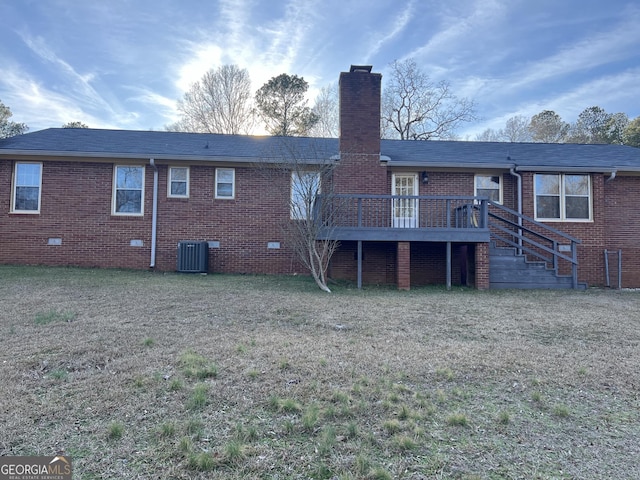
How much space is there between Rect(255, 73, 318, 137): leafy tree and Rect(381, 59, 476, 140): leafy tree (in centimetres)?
618

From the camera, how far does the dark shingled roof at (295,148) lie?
35.9ft

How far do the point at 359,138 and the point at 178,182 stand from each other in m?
5.56

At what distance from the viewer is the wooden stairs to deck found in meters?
9.62

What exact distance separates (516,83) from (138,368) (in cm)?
2051

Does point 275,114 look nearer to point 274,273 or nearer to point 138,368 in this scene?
point 274,273

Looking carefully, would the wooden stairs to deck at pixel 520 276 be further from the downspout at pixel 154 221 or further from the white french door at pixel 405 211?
the downspout at pixel 154 221

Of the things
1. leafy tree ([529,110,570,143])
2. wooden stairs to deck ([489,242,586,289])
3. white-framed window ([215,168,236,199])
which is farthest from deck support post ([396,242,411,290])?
leafy tree ([529,110,570,143])

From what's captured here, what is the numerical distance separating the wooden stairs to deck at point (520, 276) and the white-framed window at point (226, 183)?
7.56 metres

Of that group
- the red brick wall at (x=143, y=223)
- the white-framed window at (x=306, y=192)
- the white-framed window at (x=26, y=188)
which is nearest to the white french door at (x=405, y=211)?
the white-framed window at (x=306, y=192)

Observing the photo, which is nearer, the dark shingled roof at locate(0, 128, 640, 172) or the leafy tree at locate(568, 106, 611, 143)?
the dark shingled roof at locate(0, 128, 640, 172)

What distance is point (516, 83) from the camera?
1822 cm

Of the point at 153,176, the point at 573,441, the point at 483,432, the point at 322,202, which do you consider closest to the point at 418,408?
the point at 483,432

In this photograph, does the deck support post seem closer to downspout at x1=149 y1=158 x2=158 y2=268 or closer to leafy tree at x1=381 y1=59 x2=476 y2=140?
downspout at x1=149 y1=158 x2=158 y2=268

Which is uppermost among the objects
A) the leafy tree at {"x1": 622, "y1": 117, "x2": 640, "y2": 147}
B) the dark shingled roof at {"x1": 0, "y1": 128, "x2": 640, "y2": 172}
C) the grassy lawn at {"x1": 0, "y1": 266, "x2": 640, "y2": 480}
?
the leafy tree at {"x1": 622, "y1": 117, "x2": 640, "y2": 147}
